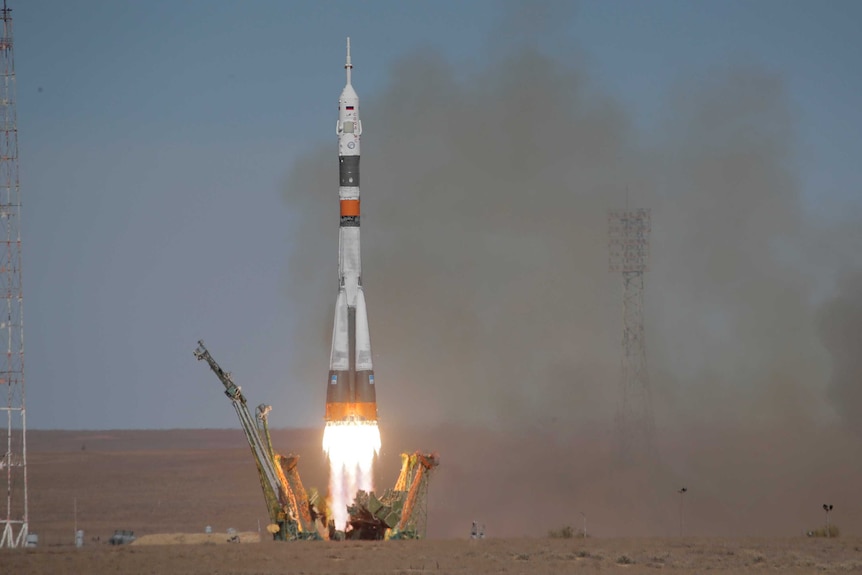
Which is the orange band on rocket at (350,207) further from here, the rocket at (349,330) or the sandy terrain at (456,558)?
the sandy terrain at (456,558)

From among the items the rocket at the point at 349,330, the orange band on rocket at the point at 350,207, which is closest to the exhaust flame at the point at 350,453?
the rocket at the point at 349,330

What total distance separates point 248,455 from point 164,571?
13170cm

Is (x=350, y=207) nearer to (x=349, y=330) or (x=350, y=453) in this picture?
(x=349, y=330)

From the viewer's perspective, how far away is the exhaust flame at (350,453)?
75.9 metres

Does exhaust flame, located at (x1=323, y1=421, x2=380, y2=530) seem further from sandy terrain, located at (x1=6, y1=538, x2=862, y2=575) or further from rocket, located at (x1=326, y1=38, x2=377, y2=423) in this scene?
sandy terrain, located at (x1=6, y1=538, x2=862, y2=575)

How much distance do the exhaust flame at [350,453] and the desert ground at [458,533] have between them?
1765mm

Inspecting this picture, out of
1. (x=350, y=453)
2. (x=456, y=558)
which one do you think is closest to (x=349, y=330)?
(x=350, y=453)

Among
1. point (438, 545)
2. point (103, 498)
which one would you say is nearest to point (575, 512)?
point (438, 545)

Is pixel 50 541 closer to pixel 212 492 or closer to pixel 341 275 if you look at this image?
pixel 341 275

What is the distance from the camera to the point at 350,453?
250ft

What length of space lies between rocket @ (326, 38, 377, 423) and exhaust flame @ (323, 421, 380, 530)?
15.6 inches

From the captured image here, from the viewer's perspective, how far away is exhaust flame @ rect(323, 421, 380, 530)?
75938 mm

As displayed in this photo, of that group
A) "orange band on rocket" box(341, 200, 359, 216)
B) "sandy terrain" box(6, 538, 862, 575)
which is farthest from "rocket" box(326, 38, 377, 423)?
"sandy terrain" box(6, 538, 862, 575)

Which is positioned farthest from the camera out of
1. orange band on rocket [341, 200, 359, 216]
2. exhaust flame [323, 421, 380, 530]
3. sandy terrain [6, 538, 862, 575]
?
exhaust flame [323, 421, 380, 530]
